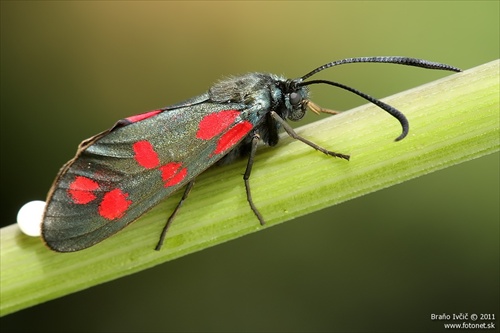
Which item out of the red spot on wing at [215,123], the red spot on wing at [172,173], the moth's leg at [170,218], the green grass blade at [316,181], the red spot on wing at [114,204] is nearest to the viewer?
the green grass blade at [316,181]

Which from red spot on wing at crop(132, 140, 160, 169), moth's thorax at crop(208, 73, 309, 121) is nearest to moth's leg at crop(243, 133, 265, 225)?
moth's thorax at crop(208, 73, 309, 121)

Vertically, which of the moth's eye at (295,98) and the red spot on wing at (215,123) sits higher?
the red spot on wing at (215,123)

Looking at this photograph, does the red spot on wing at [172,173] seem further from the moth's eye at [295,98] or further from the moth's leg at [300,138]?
the moth's eye at [295,98]

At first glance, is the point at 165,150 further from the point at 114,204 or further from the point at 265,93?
the point at 265,93

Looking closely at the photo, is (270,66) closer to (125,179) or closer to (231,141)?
(231,141)

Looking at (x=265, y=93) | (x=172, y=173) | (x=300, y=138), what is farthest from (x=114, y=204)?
(x=265, y=93)

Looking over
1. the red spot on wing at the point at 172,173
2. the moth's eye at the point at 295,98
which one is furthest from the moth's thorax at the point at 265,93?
the red spot on wing at the point at 172,173
